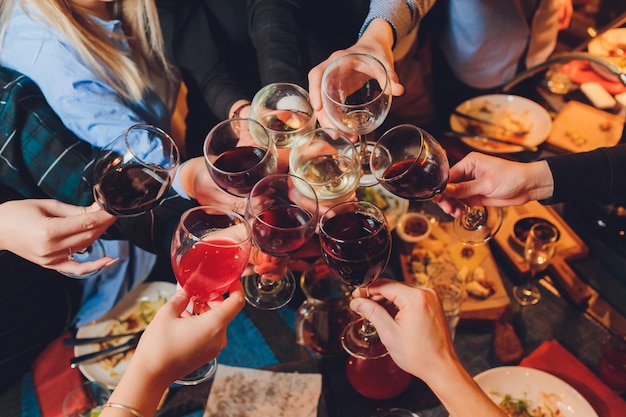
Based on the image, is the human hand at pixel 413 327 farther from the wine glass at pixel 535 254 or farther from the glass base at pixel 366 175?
the wine glass at pixel 535 254

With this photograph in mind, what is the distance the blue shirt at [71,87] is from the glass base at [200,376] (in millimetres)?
454

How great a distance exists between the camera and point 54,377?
148 cm

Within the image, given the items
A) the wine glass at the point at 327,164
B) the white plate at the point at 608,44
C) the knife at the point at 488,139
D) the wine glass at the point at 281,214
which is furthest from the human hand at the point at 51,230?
the white plate at the point at 608,44

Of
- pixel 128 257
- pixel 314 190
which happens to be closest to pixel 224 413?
pixel 314 190

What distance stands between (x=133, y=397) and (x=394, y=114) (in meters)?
1.68

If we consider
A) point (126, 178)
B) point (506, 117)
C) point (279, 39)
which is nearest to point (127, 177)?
point (126, 178)

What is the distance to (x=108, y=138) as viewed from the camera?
162 centimetres

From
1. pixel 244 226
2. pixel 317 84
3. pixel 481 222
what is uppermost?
pixel 317 84

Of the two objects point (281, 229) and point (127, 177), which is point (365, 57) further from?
point (127, 177)

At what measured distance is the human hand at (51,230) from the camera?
49.2 inches

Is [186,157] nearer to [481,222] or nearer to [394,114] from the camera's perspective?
[394,114]

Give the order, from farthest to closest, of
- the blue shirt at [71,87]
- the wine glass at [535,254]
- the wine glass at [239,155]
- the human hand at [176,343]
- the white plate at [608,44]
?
1. the white plate at [608,44]
2. the blue shirt at [71,87]
3. the wine glass at [535,254]
4. the wine glass at [239,155]
5. the human hand at [176,343]

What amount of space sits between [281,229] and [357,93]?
487 millimetres

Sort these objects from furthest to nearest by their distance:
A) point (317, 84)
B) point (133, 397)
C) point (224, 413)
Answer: point (317, 84) < point (224, 413) < point (133, 397)
